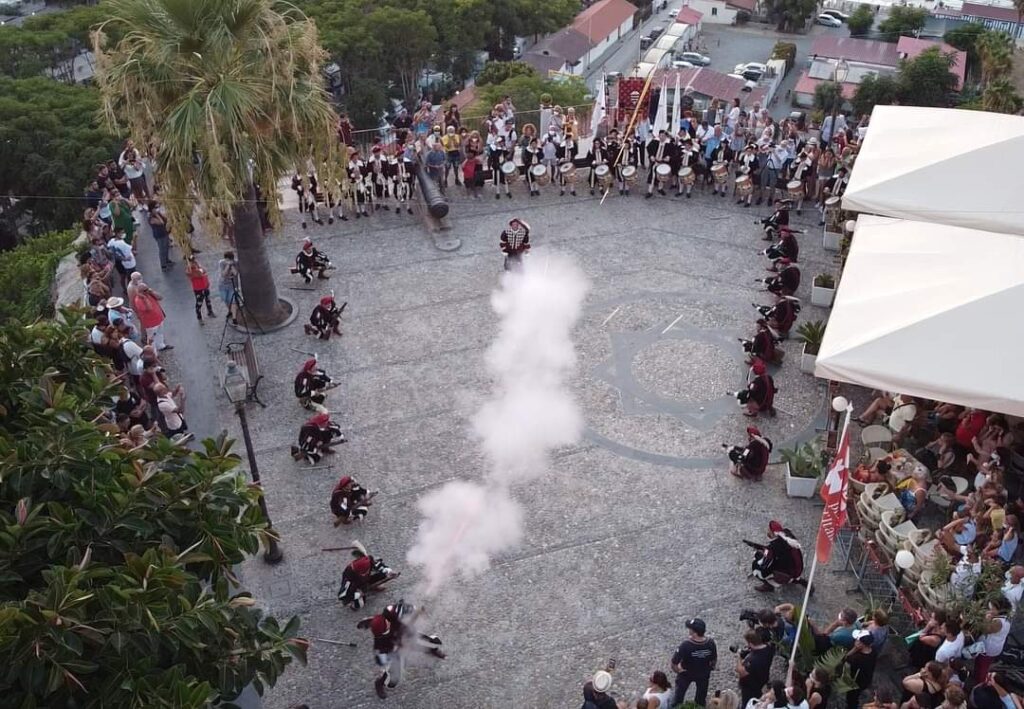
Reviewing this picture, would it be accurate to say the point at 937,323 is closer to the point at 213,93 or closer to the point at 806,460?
the point at 806,460

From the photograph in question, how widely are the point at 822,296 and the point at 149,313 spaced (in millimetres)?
13140

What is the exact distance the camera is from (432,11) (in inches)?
2660

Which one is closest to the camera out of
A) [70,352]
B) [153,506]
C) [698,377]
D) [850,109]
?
[153,506]

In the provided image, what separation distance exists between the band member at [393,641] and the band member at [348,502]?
224 cm

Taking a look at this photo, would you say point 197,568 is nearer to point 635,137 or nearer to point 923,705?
point 923,705

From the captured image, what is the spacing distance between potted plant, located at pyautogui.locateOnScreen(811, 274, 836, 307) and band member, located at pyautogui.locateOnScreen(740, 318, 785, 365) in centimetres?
210

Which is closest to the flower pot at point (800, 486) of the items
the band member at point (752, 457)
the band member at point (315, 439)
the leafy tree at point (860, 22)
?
the band member at point (752, 457)

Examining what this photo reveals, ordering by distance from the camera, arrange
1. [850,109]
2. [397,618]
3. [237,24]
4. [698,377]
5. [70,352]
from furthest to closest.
→ [850,109] → [698,377] → [237,24] → [397,618] → [70,352]

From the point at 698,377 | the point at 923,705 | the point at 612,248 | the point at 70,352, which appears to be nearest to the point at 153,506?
the point at 70,352

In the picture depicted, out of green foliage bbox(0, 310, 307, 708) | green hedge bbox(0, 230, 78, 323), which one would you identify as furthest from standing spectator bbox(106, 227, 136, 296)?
green foliage bbox(0, 310, 307, 708)

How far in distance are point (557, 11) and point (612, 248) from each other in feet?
217

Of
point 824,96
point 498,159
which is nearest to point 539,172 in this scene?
point 498,159

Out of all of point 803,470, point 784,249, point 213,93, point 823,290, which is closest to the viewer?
point 803,470

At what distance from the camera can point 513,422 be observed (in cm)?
1580
